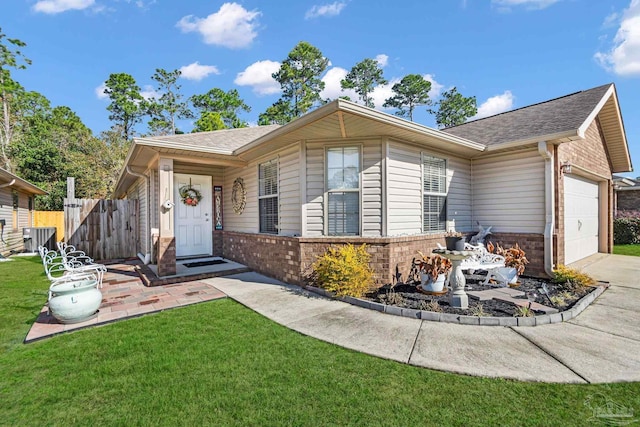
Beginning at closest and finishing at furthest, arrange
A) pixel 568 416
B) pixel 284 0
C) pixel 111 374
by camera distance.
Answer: pixel 568 416
pixel 111 374
pixel 284 0

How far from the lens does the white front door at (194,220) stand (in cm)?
790

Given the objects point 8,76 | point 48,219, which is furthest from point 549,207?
point 8,76

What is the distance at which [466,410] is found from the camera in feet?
6.79

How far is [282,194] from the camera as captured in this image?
616 cm

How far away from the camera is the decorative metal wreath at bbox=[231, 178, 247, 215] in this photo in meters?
7.62

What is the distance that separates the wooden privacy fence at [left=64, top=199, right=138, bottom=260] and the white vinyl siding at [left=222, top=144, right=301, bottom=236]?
179 inches

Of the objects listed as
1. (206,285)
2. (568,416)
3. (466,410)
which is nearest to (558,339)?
(568,416)

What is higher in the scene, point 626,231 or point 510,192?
point 510,192

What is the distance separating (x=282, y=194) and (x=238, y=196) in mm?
2199

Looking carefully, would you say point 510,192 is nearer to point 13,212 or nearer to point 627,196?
point 627,196

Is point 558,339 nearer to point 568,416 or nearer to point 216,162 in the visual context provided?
point 568,416

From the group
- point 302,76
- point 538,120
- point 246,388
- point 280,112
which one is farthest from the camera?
point 280,112

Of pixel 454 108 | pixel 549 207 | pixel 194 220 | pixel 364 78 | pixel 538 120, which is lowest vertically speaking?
pixel 194 220

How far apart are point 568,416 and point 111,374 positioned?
368cm
